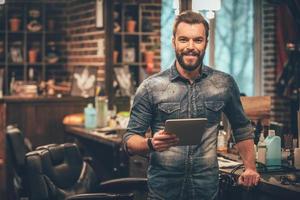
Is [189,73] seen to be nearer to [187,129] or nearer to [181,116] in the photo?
[181,116]

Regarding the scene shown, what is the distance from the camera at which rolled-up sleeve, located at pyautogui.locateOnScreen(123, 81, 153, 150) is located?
3.26 m

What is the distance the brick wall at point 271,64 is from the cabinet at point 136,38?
1442mm

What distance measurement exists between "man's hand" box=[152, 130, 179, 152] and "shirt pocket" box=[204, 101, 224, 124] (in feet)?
0.97

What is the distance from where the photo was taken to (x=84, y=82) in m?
8.06

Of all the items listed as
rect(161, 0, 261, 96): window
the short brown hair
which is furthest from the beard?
rect(161, 0, 261, 96): window

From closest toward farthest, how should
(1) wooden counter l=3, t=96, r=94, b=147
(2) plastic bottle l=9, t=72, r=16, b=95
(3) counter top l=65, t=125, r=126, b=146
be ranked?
1. (3) counter top l=65, t=125, r=126, b=146
2. (1) wooden counter l=3, t=96, r=94, b=147
3. (2) plastic bottle l=9, t=72, r=16, b=95

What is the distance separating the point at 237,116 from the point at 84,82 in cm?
483

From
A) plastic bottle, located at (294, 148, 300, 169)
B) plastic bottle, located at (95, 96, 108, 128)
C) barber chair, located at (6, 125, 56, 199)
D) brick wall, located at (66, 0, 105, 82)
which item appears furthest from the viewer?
brick wall, located at (66, 0, 105, 82)

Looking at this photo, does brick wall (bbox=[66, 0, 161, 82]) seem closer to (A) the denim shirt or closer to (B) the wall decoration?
(B) the wall decoration

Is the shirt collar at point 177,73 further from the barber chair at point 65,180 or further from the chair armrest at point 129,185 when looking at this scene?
the chair armrest at point 129,185

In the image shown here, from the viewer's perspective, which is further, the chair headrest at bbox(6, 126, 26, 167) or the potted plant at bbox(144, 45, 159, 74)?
the potted plant at bbox(144, 45, 159, 74)

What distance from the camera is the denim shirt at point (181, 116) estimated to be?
323 cm

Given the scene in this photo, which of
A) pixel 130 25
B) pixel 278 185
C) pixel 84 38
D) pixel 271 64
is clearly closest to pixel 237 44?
pixel 271 64

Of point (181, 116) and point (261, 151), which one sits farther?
point (261, 151)
